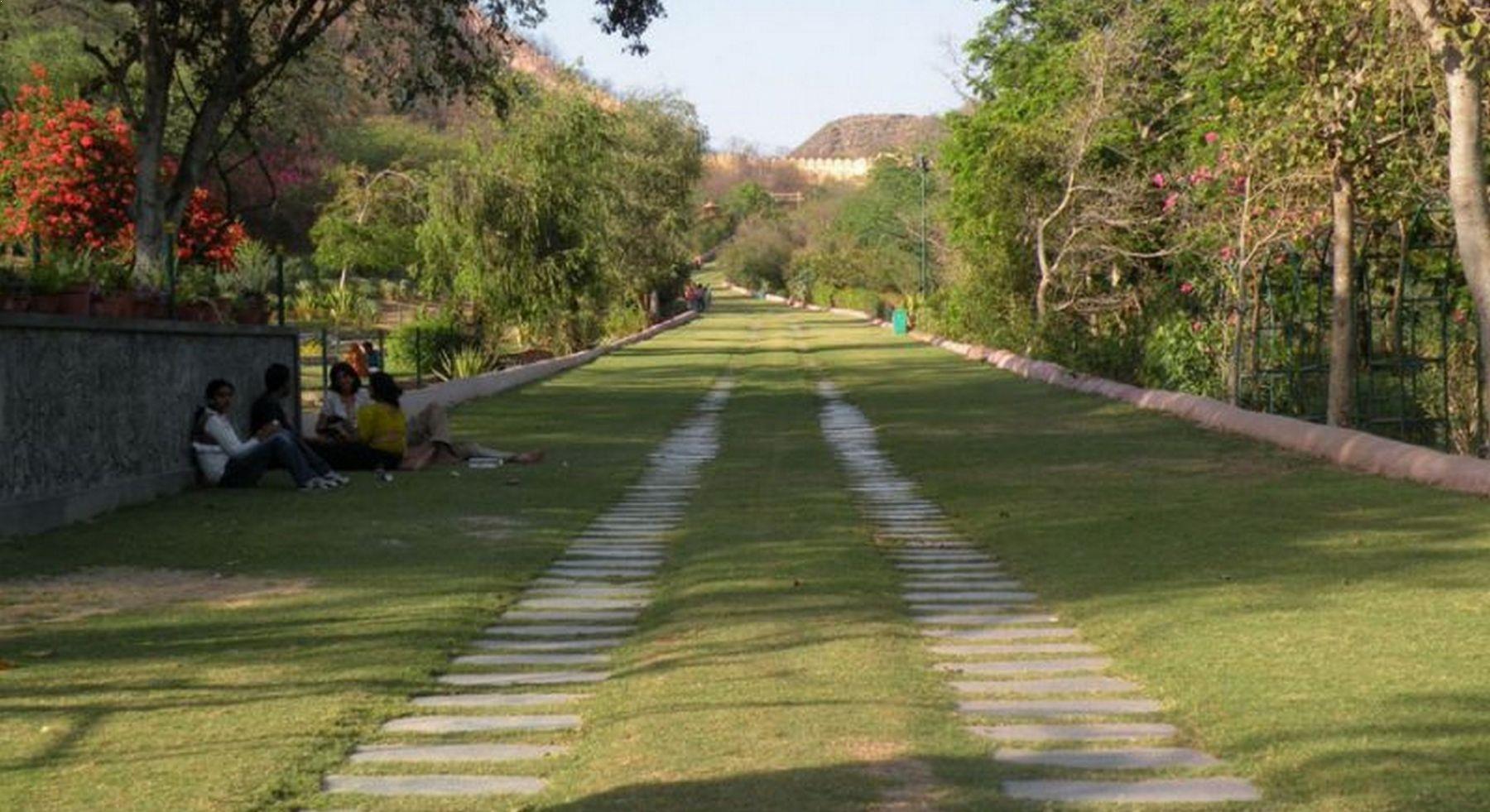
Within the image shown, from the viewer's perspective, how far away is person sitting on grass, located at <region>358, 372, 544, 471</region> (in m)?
19.8

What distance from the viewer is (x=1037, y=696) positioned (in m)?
8.38

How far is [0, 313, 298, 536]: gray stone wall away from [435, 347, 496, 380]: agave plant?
22174mm

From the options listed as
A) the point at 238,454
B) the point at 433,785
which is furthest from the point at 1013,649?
the point at 238,454

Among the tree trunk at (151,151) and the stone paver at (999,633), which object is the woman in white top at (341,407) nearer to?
the tree trunk at (151,151)

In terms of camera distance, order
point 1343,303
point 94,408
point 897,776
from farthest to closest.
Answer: point 1343,303
point 94,408
point 897,776

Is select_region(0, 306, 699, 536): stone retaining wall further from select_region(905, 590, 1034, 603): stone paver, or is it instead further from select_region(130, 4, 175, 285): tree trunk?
select_region(905, 590, 1034, 603): stone paver

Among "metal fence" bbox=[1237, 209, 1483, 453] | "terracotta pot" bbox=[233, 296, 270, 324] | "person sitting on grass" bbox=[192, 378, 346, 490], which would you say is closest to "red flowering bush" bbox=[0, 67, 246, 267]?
"terracotta pot" bbox=[233, 296, 270, 324]

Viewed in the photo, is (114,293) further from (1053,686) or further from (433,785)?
(433,785)

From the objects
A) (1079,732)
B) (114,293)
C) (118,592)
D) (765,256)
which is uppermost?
(765,256)

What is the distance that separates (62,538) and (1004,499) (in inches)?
290

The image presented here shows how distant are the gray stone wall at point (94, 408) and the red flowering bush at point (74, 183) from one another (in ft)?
61.4

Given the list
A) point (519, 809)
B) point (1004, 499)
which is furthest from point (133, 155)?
point (519, 809)

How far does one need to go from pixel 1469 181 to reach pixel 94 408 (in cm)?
1183

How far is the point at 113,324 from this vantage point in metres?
16.5
